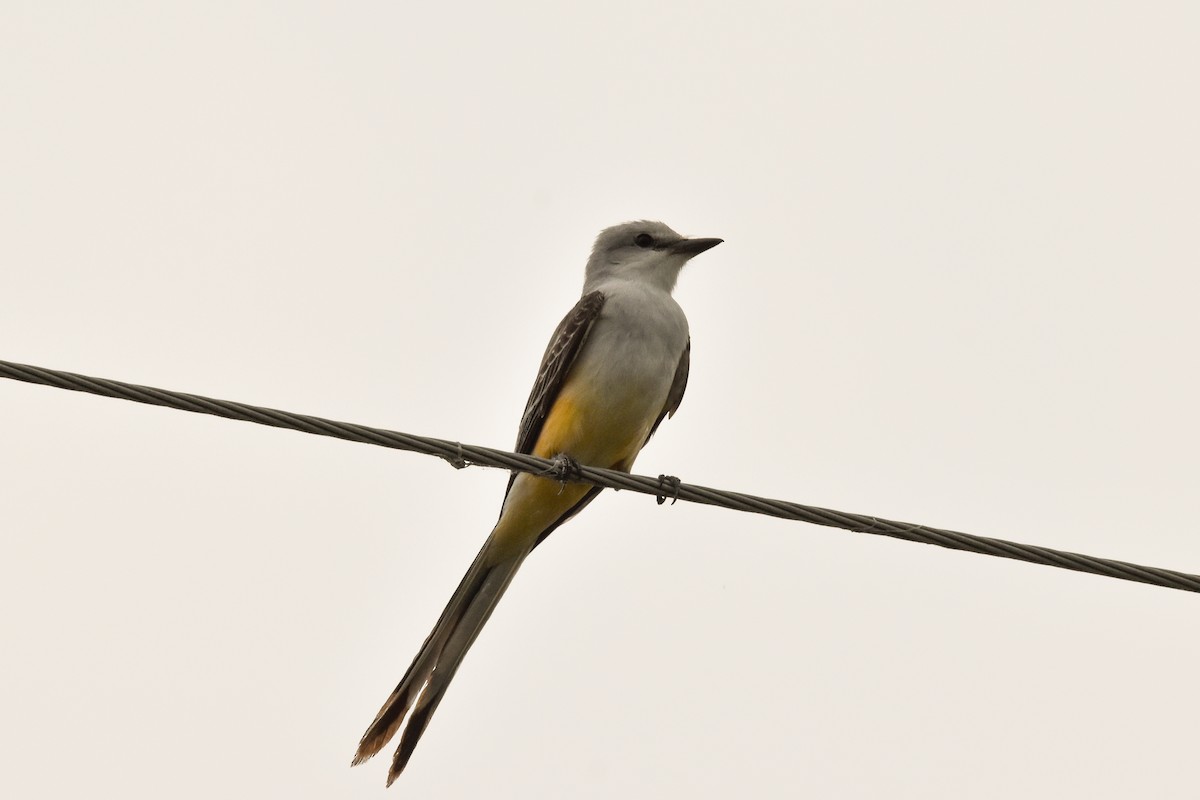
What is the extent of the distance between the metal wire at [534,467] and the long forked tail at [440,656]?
2024mm

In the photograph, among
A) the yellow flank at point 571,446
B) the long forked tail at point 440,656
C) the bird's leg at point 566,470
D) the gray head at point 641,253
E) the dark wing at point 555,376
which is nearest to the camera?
the bird's leg at point 566,470

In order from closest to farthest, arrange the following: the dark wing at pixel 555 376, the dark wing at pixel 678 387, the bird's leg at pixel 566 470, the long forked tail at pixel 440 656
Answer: the bird's leg at pixel 566 470 < the long forked tail at pixel 440 656 < the dark wing at pixel 555 376 < the dark wing at pixel 678 387

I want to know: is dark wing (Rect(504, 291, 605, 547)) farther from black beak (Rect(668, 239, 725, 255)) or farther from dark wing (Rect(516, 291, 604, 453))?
black beak (Rect(668, 239, 725, 255))

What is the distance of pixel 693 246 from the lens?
891cm

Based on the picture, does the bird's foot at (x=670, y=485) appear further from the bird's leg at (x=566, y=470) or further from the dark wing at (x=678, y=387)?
the dark wing at (x=678, y=387)

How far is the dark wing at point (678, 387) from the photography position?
834 cm

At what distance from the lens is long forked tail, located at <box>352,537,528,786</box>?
700 centimetres

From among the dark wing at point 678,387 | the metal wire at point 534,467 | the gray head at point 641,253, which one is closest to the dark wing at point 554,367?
the dark wing at point 678,387

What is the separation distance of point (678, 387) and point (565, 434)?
1.20 meters

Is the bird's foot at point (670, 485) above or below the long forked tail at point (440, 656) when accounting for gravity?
above

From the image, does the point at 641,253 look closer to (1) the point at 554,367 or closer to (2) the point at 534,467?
(1) the point at 554,367

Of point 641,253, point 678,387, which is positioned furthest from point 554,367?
point 641,253

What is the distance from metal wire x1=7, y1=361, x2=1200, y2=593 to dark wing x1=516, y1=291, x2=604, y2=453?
7.40 feet

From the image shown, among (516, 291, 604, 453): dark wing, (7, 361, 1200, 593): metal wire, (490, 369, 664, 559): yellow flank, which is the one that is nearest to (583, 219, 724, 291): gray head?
(516, 291, 604, 453): dark wing
